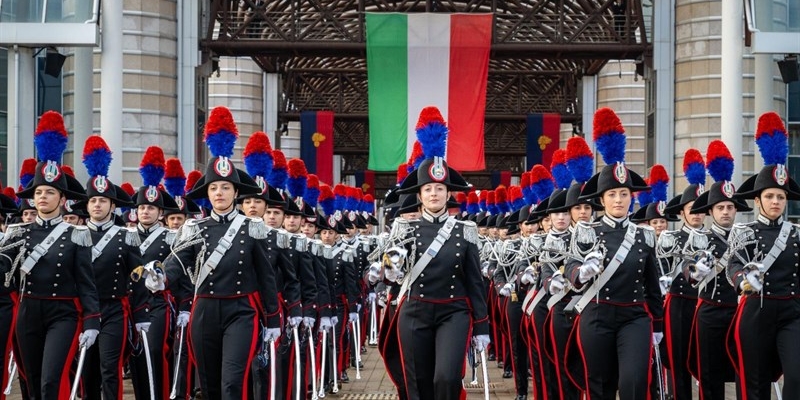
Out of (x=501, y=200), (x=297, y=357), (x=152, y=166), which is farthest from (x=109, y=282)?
(x=501, y=200)

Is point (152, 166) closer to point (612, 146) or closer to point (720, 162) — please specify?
point (612, 146)

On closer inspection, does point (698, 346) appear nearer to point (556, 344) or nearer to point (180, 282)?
point (556, 344)

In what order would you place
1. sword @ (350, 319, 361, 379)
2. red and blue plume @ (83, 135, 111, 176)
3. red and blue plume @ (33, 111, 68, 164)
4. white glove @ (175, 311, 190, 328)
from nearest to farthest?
1. red and blue plume @ (33, 111, 68, 164)
2. red and blue plume @ (83, 135, 111, 176)
3. white glove @ (175, 311, 190, 328)
4. sword @ (350, 319, 361, 379)

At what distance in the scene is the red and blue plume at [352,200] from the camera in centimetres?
2330

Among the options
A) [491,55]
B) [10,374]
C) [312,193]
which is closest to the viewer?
[10,374]

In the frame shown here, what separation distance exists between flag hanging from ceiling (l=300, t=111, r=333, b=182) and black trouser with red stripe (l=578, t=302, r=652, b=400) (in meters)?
31.2

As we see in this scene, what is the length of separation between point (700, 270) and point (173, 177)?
22.2 feet

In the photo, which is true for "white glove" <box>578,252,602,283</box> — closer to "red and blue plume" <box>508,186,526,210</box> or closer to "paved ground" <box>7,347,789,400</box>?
"paved ground" <box>7,347,789,400</box>

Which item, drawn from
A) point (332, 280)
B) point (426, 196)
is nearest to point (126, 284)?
point (426, 196)

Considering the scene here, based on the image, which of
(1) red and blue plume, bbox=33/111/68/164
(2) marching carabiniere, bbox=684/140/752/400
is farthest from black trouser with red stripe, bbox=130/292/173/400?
(2) marching carabiniere, bbox=684/140/752/400

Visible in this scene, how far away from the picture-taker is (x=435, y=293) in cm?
1010

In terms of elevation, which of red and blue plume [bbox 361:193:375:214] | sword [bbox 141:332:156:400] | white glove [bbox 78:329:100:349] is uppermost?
red and blue plume [bbox 361:193:375:214]

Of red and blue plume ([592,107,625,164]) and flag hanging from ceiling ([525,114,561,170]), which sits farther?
flag hanging from ceiling ([525,114,561,170])

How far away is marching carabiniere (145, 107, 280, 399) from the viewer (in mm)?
10008
